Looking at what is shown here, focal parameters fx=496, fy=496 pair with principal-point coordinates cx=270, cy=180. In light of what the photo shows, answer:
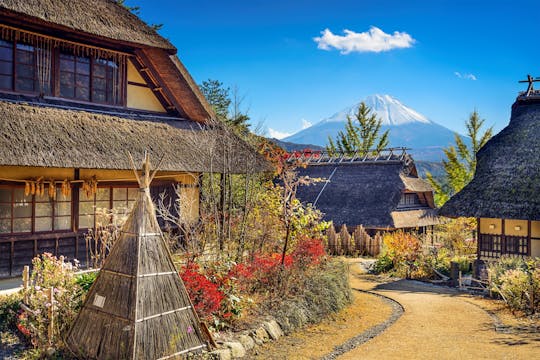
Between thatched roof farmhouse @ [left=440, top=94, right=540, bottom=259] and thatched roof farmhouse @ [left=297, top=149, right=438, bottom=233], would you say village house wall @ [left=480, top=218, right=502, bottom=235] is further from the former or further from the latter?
thatched roof farmhouse @ [left=297, top=149, right=438, bottom=233]

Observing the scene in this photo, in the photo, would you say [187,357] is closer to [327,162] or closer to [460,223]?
[460,223]

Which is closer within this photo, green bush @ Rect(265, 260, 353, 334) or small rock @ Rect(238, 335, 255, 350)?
small rock @ Rect(238, 335, 255, 350)

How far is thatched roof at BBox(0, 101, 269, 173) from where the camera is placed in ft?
34.9

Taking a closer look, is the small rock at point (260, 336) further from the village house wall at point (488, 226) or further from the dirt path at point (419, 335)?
the village house wall at point (488, 226)

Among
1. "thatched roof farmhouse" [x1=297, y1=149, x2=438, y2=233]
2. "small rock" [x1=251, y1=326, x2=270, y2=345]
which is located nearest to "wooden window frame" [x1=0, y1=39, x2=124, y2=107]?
"small rock" [x1=251, y1=326, x2=270, y2=345]

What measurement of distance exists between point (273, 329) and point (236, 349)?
1.27 m

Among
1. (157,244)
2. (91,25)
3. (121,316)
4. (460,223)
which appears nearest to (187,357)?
(121,316)

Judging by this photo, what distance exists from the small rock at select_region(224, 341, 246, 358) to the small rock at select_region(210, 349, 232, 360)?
0.08 m

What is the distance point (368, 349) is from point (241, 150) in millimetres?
7837

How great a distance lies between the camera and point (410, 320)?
1051 cm

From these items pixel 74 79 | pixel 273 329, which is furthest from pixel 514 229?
pixel 74 79

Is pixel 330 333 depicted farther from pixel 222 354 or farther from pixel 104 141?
pixel 104 141

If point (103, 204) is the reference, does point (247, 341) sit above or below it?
below

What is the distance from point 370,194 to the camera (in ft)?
84.5
